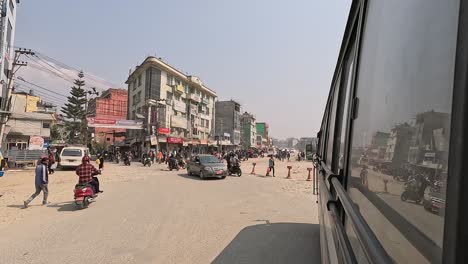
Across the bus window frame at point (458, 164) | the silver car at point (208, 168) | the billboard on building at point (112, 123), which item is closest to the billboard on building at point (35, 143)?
the billboard on building at point (112, 123)

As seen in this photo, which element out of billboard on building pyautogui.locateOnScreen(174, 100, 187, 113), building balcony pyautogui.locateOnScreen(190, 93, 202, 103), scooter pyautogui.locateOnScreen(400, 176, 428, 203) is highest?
building balcony pyautogui.locateOnScreen(190, 93, 202, 103)

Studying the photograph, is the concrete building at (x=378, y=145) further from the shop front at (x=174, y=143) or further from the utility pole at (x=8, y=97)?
the shop front at (x=174, y=143)

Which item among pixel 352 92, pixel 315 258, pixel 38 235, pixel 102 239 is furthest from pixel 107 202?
pixel 352 92

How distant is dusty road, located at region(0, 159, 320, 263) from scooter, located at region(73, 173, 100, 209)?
30cm

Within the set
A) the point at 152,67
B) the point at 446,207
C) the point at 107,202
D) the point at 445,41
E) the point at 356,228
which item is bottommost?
the point at 107,202

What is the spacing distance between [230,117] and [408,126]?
82098mm

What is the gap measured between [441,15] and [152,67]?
49.6 metres

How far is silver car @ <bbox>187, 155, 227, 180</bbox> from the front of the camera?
18891mm

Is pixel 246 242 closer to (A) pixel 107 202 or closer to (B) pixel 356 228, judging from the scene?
(B) pixel 356 228

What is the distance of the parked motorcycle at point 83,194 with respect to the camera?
9.19 metres

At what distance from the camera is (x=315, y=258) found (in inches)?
206

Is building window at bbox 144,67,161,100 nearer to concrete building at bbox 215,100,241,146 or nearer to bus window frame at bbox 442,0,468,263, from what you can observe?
concrete building at bbox 215,100,241,146

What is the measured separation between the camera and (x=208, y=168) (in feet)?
62.1

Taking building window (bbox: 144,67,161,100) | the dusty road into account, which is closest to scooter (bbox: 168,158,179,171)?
the dusty road
